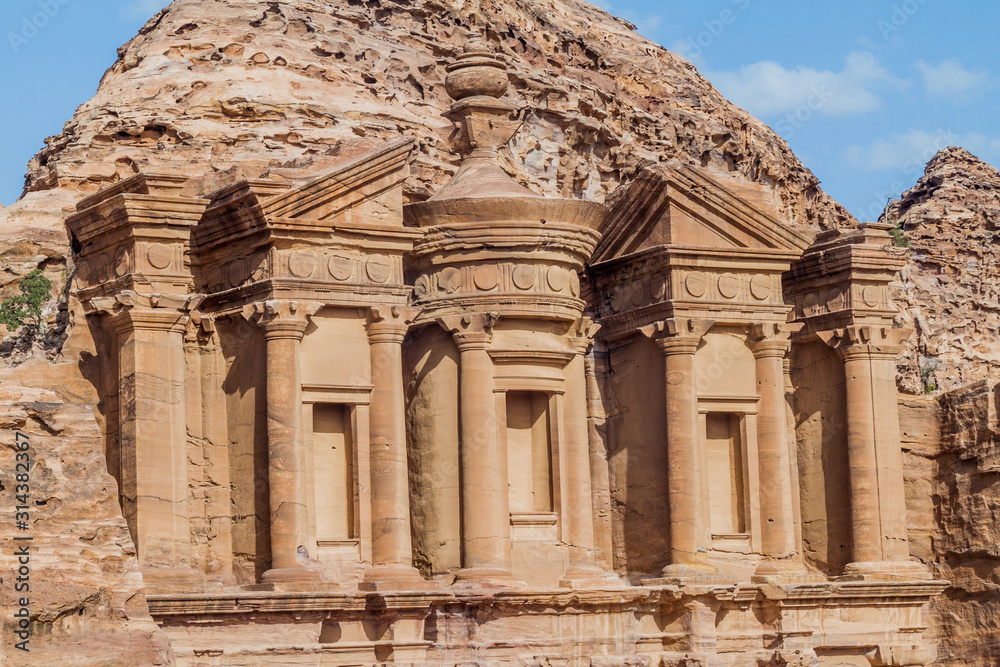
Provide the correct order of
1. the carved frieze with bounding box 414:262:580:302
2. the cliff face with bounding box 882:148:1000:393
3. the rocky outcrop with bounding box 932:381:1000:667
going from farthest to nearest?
the cliff face with bounding box 882:148:1000:393 → the rocky outcrop with bounding box 932:381:1000:667 → the carved frieze with bounding box 414:262:580:302

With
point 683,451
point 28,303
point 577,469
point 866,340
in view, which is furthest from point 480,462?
point 866,340

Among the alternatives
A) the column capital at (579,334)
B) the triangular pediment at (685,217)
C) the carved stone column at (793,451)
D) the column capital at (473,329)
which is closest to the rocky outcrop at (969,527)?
the carved stone column at (793,451)

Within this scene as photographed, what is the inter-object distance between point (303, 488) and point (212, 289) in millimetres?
3351

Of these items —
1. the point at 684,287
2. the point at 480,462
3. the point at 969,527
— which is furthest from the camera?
the point at 969,527

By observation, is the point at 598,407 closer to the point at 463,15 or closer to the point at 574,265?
the point at 574,265

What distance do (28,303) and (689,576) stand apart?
34.8ft

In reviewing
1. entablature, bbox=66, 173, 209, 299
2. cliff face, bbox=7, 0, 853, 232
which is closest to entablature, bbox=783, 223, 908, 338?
cliff face, bbox=7, 0, 853, 232

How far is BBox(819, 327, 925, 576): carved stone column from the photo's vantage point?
3491 cm

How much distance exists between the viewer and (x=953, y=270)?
48906mm

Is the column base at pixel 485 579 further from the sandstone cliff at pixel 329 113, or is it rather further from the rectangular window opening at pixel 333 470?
the sandstone cliff at pixel 329 113

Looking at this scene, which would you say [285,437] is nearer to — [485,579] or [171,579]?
[171,579]

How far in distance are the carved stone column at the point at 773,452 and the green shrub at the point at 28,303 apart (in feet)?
37.3

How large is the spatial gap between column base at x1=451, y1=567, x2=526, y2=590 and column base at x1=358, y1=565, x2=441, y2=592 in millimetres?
659

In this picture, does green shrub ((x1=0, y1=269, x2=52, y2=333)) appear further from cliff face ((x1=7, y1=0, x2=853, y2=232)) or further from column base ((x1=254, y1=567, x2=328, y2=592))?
column base ((x1=254, y1=567, x2=328, y2=592))
